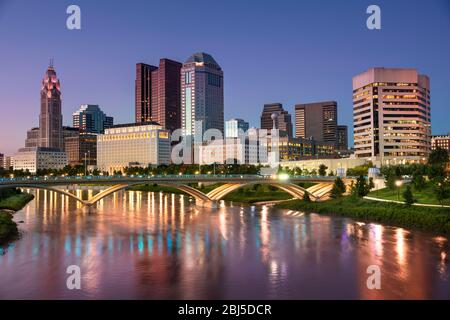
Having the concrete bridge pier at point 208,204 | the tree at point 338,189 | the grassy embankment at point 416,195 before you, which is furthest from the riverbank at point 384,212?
the concrete bridge pier at point 208,204

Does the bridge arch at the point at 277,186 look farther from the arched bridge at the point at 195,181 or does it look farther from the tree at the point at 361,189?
the tree at the point at 361,189

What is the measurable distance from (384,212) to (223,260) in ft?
111

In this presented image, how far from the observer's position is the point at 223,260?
42844mm

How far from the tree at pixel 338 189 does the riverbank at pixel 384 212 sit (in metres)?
2.79

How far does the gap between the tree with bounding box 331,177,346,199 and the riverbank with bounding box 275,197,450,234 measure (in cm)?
279

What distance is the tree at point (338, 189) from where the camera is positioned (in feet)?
Answer: 289

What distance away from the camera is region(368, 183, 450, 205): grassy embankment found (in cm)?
6765

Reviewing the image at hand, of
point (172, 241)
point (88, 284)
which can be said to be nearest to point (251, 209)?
point (172, 241)

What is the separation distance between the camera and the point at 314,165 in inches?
6407

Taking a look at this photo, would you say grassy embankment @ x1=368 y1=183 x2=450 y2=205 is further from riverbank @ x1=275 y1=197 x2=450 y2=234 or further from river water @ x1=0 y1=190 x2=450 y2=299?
river water @ x1=0 y1=190 x2=450 y2=299

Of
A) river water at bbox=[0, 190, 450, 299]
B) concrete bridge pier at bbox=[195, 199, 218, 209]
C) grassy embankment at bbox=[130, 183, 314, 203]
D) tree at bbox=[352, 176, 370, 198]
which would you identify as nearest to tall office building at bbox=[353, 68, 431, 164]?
grassy embankment at bbox=[130, 183, 314, 203]

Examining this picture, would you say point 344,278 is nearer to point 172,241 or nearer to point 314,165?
point 172,241

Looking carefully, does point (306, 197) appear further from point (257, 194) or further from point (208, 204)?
point (257, 194)
